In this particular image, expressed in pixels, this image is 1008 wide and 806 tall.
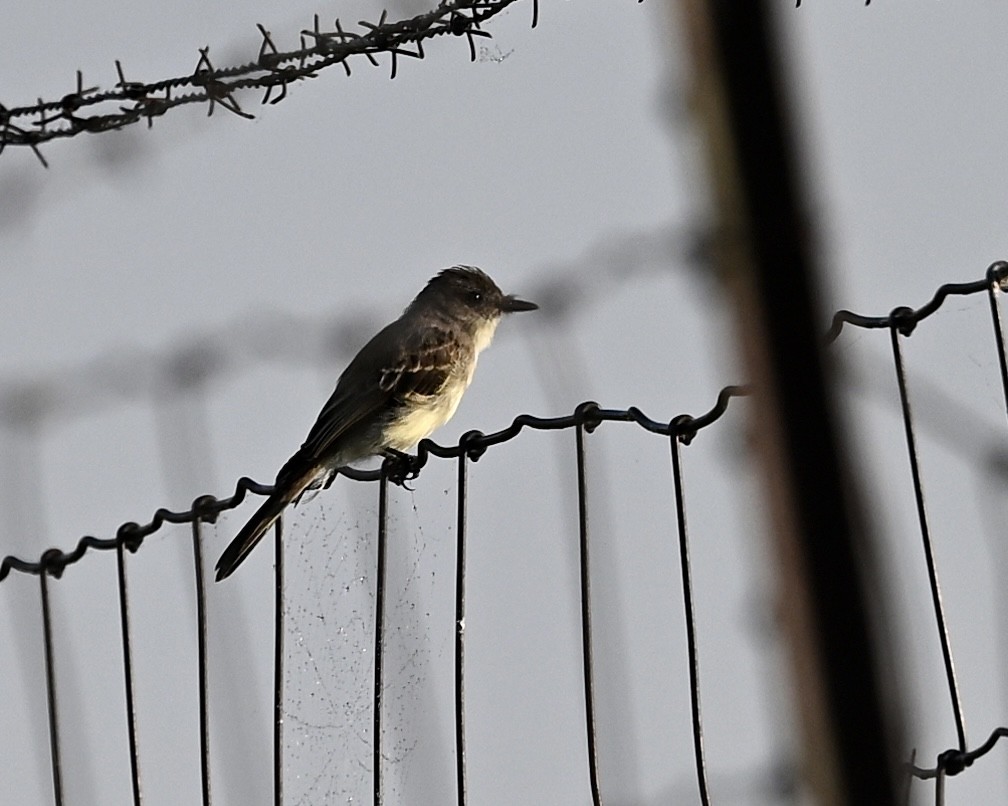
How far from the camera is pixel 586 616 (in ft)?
9.57

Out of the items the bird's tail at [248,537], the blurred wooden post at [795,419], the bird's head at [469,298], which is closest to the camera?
the blurred wooden post at [795,419]

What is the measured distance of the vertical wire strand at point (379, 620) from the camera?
10.3ft

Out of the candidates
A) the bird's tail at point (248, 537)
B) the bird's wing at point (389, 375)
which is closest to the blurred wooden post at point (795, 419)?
the bird's tail at point (248, 537)

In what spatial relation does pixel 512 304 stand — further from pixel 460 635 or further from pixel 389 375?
pixel 460 635

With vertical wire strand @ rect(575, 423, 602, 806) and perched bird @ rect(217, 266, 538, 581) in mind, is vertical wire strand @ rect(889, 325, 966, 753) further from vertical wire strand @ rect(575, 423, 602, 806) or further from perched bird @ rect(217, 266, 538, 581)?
perched bird @ rect(217, 266, 538, 581)

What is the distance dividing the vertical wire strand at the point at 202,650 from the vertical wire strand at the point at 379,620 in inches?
17.2

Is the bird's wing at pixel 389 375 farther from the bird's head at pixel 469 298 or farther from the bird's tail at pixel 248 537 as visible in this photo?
the bird's tail at pixel 248 537

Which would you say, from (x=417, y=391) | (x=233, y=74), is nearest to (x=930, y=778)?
(x=233, y=74)

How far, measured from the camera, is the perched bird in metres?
6.07

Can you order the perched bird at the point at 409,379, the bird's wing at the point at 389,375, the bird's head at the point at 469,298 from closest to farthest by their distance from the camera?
the perched bird at the point at 409,379 < the bird's wing at the point at 389,375 < the bird's head at the point at 469,298

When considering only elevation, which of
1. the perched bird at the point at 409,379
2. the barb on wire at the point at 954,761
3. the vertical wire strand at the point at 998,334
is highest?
the perched bird at the point at 409,379

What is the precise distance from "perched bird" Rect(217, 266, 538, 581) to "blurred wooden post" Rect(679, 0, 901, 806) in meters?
5.07

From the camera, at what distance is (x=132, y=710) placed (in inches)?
141

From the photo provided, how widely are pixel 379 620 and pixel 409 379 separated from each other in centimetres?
328
